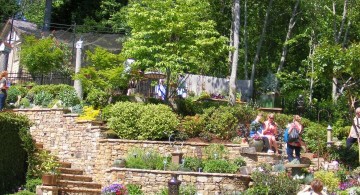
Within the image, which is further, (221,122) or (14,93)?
(14,93)

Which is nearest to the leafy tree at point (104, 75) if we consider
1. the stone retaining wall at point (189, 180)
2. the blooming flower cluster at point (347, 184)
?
the stone retaining wall at point (189, 180)

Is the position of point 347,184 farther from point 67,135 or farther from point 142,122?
point 67,135

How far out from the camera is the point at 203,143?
17.8 m

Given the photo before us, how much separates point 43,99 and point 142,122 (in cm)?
486

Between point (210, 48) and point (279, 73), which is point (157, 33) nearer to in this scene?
point (210, 48)

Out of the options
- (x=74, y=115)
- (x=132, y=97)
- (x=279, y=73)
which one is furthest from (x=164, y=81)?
(x=279, y=73)

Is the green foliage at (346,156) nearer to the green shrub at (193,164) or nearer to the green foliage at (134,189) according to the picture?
the green shrub at (193,164)

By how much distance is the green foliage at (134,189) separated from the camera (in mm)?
15875

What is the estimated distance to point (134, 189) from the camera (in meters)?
15.9

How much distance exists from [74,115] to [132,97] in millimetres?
2662

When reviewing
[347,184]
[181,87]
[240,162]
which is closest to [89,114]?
[181,87]

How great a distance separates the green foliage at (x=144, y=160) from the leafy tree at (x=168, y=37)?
4.01 meters

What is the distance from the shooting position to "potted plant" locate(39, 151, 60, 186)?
1581 cm

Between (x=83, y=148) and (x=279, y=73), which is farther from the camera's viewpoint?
(x=279, y=73)
